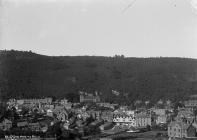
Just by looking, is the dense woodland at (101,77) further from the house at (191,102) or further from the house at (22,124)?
the house at (22,124)

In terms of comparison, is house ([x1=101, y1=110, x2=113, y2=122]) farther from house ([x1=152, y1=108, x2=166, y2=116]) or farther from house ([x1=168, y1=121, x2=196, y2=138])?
house ([x1=168, y1=121, x2=196, y2=138])

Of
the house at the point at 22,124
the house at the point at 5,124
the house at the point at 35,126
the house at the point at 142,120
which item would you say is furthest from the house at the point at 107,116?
the house at the point at 5,124

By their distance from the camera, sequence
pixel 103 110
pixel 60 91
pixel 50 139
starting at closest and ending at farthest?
pixel 50 139 → pixel 103 110 → pixel 60 91

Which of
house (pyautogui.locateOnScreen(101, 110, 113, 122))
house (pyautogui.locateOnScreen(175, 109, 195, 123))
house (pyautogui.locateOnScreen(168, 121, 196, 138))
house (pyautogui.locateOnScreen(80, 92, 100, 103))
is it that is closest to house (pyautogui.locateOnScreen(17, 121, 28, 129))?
house (pyautogui.locateOnScreen(168, 121, 196, 138))

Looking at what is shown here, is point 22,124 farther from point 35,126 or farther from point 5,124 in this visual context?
point 5,124

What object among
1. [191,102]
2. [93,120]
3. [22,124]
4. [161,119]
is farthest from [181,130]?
[191,102]

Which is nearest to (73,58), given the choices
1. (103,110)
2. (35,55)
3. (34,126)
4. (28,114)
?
(35,55)

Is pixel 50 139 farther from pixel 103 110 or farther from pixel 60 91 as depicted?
pixel 60 91
